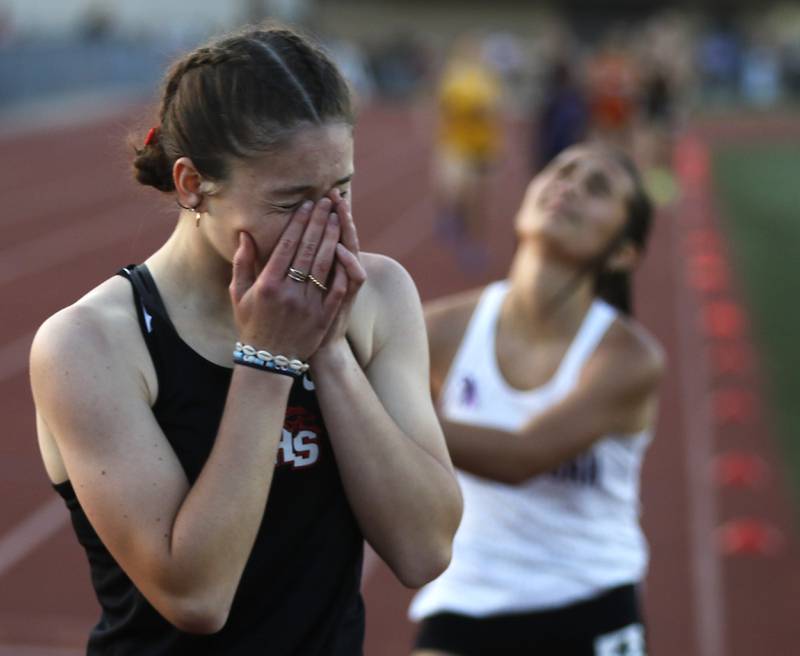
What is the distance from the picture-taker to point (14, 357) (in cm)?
945

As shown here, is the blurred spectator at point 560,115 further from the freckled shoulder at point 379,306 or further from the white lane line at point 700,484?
the freckled shoulder at point 379,306

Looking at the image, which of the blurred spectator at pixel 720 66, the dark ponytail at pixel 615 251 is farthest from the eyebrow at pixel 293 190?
the blurred spectator at pixel 720 66

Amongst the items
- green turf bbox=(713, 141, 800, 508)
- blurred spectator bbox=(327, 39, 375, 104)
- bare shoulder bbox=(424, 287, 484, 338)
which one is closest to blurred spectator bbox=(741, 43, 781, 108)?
blurred spectator bbox=(327, 39, 375, 104)

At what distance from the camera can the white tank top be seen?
2986 millimetres

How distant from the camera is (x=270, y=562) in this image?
5.94 feet

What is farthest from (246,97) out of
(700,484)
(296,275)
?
(700,484)

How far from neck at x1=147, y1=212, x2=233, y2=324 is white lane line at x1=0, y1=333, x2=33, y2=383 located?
7.35m

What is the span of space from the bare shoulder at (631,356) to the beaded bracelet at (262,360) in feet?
4.90

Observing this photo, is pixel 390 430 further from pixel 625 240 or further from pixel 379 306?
pixel 625 240

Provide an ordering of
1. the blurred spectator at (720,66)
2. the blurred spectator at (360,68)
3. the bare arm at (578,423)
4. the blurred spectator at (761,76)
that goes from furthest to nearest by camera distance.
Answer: the blurred spectator at (720,66) < the blurred spectator at (761,76) < the blurred spectator at (360,68) < the bare arm at (578,423)

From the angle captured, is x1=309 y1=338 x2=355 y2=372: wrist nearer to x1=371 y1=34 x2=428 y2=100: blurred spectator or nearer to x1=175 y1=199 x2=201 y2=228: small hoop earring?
x1=175 y1=199 x2=201 y2=228: small hoop earring

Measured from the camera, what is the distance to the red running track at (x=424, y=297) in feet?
17.3

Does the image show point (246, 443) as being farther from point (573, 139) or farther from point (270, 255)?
point (573, 139)

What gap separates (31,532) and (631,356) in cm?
381
